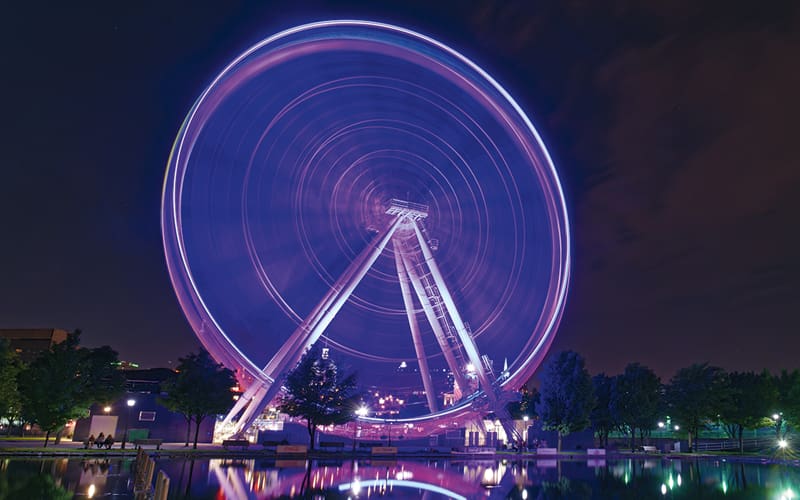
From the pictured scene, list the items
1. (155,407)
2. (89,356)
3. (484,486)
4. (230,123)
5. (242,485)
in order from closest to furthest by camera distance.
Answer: (242,485) → (484,486) → (230,123) → (89,356) → (155,407)

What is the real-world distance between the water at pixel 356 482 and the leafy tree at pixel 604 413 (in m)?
22.4

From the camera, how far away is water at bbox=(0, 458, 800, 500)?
12922 mm

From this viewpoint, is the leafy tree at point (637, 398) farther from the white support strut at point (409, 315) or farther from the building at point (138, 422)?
the building at point (138, 422)

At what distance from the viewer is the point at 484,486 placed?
1681 centimetres

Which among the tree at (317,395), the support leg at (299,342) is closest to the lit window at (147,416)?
the tree at (317,395)

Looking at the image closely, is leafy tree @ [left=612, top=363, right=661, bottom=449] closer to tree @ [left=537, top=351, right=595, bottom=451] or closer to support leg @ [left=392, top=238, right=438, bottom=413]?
tree @ [left=537, top=351, right=595, bottom=451]

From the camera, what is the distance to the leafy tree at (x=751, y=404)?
1773 inches

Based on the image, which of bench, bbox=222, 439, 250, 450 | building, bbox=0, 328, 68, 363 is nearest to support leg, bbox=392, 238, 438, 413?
bench, bbox=222, 439, 250, 450

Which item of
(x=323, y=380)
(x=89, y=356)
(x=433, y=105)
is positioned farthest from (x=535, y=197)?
(x=89, y=356)

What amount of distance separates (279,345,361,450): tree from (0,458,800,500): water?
791 centimetres

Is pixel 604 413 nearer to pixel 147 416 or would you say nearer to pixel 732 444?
pixel 732 444

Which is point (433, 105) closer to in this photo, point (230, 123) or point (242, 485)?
point (230, 123)

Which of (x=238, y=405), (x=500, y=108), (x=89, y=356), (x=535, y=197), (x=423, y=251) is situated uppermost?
(x=500, y=108)

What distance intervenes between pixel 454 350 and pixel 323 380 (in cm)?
795
